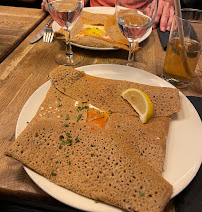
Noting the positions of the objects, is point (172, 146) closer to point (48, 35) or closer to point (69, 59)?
point (69, 59)

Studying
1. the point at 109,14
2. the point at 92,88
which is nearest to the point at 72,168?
the point at 92,88

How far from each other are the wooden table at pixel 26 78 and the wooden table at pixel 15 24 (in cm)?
5

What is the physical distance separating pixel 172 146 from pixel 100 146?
11.6 inches

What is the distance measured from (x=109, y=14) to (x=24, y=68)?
0.94 meters

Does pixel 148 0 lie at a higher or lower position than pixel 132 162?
higher

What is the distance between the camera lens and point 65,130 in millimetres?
885

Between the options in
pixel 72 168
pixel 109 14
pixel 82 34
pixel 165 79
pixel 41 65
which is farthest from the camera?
pixel 109 14

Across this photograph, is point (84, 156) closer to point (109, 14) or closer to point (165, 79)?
point (165, 79)

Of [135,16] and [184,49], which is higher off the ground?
[135,16]

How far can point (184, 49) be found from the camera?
1.15m

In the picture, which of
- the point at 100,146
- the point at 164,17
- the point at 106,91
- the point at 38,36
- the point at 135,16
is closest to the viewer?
the point at 100,146

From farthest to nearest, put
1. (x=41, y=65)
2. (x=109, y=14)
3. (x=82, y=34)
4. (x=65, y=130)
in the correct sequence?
(x=109, y=14) → (x=82, y=34) → (x=41, y=65) → (x=65, y=130)

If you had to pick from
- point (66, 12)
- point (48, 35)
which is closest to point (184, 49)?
point (66, 12)

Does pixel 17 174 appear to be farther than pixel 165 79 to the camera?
No
